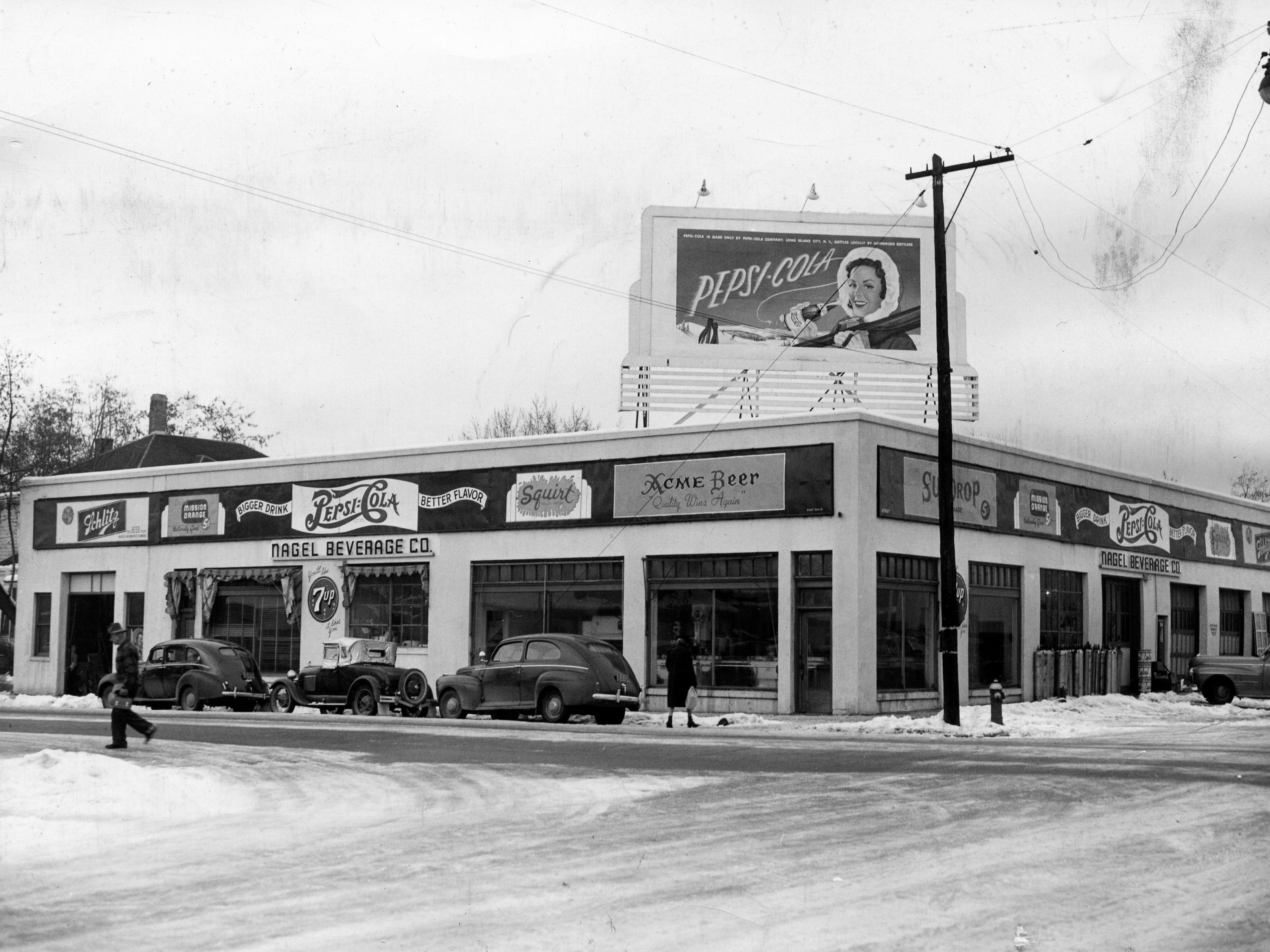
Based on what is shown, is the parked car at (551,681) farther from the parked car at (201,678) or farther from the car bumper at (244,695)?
the parked car at (201,678)

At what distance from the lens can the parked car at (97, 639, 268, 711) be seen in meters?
29.3

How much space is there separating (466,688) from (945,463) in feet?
31.8

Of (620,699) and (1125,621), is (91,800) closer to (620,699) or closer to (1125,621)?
(620,699)

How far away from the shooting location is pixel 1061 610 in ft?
113

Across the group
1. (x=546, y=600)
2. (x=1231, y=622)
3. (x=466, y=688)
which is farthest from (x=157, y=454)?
(x=1231, y=622)

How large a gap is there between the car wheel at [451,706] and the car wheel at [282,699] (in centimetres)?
432

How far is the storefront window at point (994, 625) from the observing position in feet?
102

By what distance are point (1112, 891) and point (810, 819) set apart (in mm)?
3135

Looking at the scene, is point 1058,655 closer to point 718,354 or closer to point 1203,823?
point 718,354

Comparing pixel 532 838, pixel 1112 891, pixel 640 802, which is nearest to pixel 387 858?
pixel 532 838

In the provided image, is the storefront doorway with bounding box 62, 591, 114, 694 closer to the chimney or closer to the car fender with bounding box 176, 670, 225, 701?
the car fender with bounding box 176, 670, 225, 701

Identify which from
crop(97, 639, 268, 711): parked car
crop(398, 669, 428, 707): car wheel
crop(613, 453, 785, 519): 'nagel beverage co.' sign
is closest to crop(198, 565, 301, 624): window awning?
crop(97, 639, 268, 711): parked car

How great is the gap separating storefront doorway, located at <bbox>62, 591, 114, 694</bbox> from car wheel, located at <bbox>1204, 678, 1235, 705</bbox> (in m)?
28.7

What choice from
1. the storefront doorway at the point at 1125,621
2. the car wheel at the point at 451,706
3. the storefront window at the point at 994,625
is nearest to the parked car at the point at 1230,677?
the storefront window at the point at 994,625
